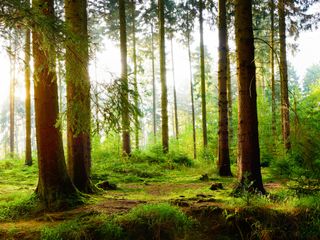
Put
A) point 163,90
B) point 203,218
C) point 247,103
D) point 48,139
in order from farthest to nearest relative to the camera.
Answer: point 163,90 < point 247,103 < point 48,139 < point 203,218

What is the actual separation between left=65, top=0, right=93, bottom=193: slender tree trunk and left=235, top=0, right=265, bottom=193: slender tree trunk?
3.48m

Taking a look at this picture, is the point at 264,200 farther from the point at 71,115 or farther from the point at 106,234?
the point at 71,115

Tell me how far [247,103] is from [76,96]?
3886mm

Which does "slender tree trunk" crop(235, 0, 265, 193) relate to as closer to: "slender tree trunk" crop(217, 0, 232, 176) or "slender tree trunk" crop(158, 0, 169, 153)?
"slender tree trunk" crop(217, 0, 232, 176)

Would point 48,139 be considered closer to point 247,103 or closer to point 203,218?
point 203,218

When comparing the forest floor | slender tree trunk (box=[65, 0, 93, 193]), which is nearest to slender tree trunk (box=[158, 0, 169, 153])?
slender tree trunk (box=[65, 0, 93, 193])

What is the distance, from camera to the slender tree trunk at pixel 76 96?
6.76 metres

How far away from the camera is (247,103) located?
767 centimetres

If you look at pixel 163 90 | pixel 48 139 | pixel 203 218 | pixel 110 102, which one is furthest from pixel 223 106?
pixel 48 139

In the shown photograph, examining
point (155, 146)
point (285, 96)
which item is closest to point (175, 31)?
point (155, 146)

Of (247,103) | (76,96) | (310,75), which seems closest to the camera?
(76,96)

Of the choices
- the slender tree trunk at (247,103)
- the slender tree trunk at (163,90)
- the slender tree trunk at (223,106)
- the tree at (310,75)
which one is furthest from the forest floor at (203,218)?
the tree at (310,75)

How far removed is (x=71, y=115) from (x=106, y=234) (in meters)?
2.63

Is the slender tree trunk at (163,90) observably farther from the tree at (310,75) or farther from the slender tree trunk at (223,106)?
the tree at (310,75)
